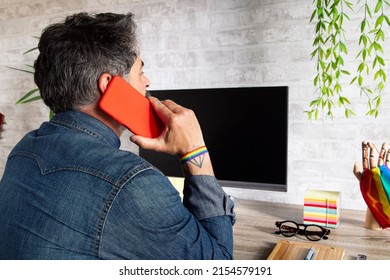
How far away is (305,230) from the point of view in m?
1.25

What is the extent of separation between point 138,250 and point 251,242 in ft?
2.14

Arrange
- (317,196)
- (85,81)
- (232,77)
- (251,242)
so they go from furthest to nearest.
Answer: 1. (232,77)
2. (317,196)
3. (251,242)
4. (85,81)

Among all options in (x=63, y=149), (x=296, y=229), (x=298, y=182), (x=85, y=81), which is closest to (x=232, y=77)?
(x=298, y=182)

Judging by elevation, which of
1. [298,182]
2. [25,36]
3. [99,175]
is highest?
[25,36]

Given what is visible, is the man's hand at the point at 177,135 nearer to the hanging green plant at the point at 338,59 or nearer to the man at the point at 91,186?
the man at the point at 91,186

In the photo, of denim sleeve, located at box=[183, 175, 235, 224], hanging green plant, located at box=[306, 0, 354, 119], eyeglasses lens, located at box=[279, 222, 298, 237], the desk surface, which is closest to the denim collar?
denim sleeve, located at box=[183, 175, 235, 224]

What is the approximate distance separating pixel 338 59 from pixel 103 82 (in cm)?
92

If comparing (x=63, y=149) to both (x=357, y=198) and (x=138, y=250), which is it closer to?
(x=138, y=250)

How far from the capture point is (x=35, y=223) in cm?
61

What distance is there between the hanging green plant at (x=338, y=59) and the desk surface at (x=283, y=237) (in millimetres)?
388

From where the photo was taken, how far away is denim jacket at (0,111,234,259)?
1.94ft

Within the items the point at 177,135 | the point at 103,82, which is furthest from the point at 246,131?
the point at 103,82

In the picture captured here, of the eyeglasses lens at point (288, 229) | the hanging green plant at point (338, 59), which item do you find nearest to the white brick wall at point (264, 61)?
the hanging green plant at point (338, 59)

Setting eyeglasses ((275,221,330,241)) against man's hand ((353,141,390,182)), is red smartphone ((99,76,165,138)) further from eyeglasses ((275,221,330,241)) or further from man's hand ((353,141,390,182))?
man's hand ((353,141,390,182))
